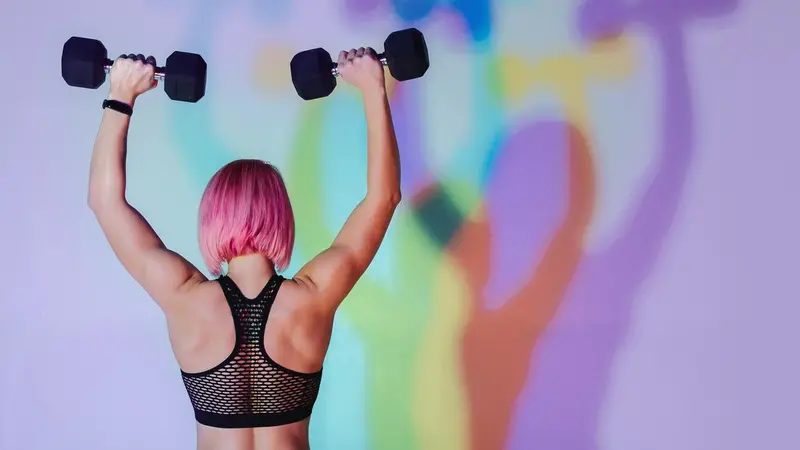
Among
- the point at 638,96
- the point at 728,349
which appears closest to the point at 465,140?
the point at 638,96

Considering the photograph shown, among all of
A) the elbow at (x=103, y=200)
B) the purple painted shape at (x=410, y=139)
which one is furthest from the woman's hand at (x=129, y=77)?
the purple painted shape at (x=410, y=139)

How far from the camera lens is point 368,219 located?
→ 154cm

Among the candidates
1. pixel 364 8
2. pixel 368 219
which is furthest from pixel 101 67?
pixel 364 8

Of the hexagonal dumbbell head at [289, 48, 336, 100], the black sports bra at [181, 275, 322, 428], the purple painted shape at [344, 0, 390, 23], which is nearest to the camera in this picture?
the black sports bra at [181, 275, 322, 428]

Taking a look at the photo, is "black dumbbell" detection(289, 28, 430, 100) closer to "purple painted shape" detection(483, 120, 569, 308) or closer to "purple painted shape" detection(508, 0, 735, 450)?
"purple painted shape" detection(483, 120, 569, 308)

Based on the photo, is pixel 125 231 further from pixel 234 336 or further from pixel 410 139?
pixel 410 139

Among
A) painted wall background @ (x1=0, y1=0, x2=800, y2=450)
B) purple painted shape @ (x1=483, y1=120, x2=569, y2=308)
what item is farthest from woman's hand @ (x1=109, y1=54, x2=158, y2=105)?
purple painted shape @ (x1=483, y1=120, x2=569, y2=308)

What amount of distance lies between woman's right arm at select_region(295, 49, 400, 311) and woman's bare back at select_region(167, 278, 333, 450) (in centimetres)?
5

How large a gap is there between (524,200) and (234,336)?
115 centimetres

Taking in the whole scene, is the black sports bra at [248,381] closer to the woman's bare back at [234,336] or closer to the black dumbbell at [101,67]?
the woman's bare back at [234,336]

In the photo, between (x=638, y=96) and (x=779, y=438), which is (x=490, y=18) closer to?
(x=638, y=96)

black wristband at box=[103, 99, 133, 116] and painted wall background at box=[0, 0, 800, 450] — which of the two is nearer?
black wristband at box=[103, 99, 133, 116]

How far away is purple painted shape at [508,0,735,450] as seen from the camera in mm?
2236

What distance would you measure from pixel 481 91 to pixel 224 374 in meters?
1.29
